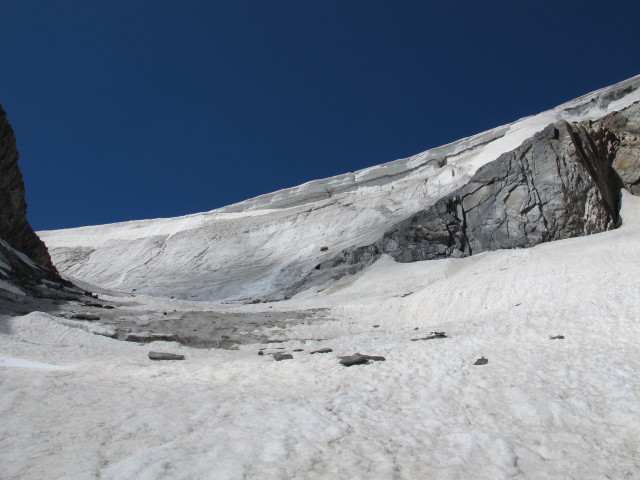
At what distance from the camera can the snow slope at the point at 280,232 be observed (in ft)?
123

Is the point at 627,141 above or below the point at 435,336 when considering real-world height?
above

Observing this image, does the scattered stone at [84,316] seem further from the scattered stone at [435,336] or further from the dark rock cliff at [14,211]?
the dark rock cliff at [14,211]

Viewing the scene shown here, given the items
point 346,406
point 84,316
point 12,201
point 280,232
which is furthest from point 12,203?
point 346,406

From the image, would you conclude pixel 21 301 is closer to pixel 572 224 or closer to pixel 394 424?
pixel 394 424

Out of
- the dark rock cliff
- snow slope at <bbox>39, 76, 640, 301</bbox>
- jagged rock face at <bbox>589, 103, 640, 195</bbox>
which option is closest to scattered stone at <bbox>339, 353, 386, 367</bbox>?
the dark rock cliff

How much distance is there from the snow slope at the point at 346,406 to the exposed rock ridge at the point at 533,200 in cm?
1411

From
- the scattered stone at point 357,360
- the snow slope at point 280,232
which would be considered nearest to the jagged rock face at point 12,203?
the snow slope at point 280,232

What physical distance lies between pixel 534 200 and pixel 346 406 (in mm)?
23219

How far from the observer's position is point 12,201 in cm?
2734

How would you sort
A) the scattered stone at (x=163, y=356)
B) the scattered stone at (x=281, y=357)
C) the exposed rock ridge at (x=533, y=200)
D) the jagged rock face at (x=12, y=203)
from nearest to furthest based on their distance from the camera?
the scattered stone at (x=281, y=357) < the scattered stone at (x=163, y=356) < the exposed rock ridge at (x=533, y=200) < the jagged rock face at (x=12, y=203)

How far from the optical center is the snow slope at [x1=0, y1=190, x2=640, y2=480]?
13.9 ft

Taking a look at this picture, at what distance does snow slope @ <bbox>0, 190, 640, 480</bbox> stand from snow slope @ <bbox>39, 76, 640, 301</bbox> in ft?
71.3

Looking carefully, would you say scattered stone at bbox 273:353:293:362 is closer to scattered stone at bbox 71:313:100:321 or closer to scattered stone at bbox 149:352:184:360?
scattered stone at bbox 149:352:184:360

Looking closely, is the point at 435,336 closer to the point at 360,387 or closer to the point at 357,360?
the point at 357,360
